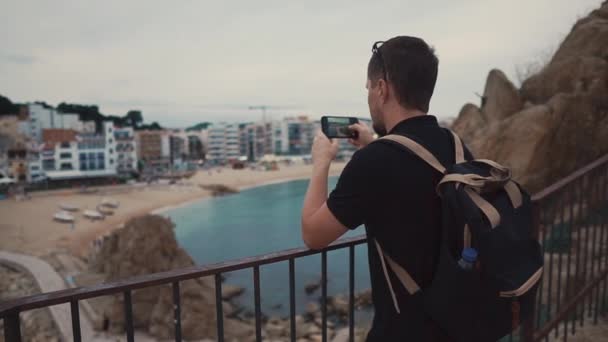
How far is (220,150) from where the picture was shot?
97.4m

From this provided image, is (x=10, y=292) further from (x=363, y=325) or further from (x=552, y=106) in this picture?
(x=552, y=106)

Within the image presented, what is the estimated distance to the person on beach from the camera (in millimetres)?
1272

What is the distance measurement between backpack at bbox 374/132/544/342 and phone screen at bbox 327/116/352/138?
46 centimetres

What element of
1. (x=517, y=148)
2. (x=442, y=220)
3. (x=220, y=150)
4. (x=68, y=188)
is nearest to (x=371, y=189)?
(x=442, y=220)

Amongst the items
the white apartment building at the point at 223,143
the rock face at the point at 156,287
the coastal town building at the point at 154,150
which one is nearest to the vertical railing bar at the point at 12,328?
the rock face at the point at 156,287

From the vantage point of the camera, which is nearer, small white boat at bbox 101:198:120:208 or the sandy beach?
the sandy beach

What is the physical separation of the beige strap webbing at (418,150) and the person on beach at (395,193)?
0.02 m

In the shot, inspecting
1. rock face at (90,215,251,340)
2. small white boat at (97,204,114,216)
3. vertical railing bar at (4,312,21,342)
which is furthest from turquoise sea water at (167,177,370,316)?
small white boat at (97,204,114,216)

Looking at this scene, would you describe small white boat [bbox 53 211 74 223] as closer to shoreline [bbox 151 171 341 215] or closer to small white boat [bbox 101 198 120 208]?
small white boat [bbox 101 198 120 208]

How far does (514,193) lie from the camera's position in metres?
1.38

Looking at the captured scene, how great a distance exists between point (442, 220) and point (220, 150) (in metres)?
98.3

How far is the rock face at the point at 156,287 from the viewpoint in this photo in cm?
1341

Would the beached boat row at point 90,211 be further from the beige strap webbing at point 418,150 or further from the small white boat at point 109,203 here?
the beige strap webbing at point 418,150

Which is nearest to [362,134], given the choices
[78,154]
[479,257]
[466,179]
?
[466,179]
